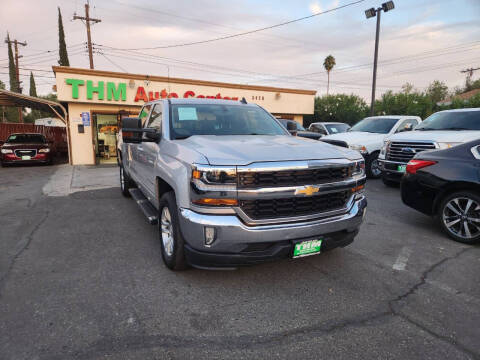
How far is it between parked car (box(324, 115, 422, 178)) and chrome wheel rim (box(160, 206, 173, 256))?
718cm

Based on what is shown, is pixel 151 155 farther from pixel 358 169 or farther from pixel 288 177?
pixel 358 169

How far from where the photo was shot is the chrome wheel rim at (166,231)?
3512 mm

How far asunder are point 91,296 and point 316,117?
35.6 m

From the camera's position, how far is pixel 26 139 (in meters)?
14.6

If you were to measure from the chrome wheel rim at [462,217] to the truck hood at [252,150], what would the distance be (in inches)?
82.3

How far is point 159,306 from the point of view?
112 inches

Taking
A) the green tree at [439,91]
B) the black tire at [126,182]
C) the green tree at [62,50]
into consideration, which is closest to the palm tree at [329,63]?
the green tree at [439,91]

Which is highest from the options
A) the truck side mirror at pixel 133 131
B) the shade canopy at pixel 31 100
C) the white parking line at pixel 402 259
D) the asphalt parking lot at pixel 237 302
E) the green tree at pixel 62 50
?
the green tree at pixel 62 50

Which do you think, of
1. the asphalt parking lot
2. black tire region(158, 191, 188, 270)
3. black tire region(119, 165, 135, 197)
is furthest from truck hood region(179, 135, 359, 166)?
black tire region(119, 165, 135, 197)

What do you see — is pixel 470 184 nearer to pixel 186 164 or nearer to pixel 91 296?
pixel 186 164

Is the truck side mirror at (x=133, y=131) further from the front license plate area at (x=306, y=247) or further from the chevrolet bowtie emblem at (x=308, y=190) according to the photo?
the front license plate area at (x=306, y=247)

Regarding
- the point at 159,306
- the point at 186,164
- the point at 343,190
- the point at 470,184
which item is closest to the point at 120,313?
the point at 159,306

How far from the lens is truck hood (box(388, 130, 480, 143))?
670 cm

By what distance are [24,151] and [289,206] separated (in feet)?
48.2
